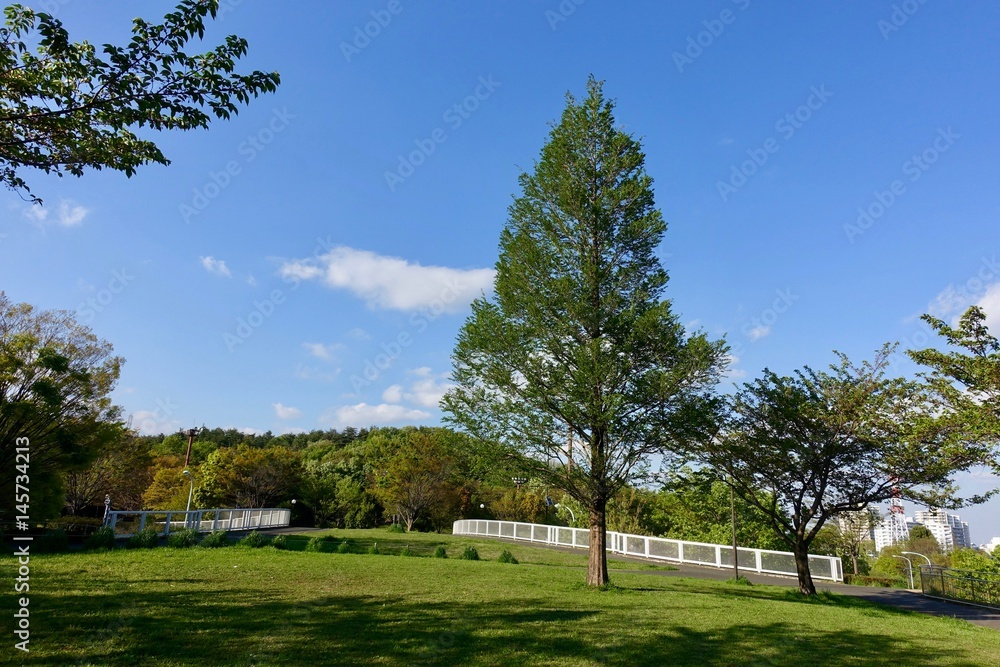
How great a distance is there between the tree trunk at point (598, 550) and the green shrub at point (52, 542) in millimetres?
13474

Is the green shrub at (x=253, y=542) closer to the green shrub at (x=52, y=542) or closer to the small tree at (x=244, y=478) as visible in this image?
the green shrub at (x=52, y=542)

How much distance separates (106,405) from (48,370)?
13.7ft

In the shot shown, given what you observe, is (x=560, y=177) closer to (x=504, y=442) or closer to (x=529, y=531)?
(x=504, y=442)

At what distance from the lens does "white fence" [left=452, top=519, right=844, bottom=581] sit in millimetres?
25141

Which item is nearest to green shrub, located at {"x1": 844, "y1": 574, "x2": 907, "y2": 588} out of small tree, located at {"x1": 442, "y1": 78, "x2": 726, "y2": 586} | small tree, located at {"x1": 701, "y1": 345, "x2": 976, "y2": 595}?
small tree, located at {"x1": 701, "y1": 345, "x2": 976, "y2": 595}

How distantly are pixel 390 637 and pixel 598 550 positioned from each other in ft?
27.8

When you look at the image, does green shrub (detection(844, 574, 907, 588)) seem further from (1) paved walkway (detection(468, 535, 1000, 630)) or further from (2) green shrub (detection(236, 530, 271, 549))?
(2) green shrub (detection(236, 530, 271, 549))

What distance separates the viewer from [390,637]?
7.02 m

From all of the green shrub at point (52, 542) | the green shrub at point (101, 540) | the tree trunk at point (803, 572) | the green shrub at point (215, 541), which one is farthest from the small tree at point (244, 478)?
the tree trunk at point (803, 572)

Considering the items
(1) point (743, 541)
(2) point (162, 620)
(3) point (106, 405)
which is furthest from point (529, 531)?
(2) point (162, 620)

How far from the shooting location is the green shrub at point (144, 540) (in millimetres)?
14164

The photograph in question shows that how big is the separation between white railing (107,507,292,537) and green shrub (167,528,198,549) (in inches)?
38.2

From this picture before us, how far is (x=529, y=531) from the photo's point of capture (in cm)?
3547

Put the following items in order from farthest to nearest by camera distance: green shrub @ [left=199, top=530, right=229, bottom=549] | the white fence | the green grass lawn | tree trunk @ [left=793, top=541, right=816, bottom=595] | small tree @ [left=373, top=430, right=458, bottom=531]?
small tree @ [left=373, top=430, right=458, bottom=531] → the white fence → tree trunk @ [left=793, top=541, right=816, bottom=595] → green shrub @ [left=199, top=530, right=229, bottom=549] → the green grass lawn
